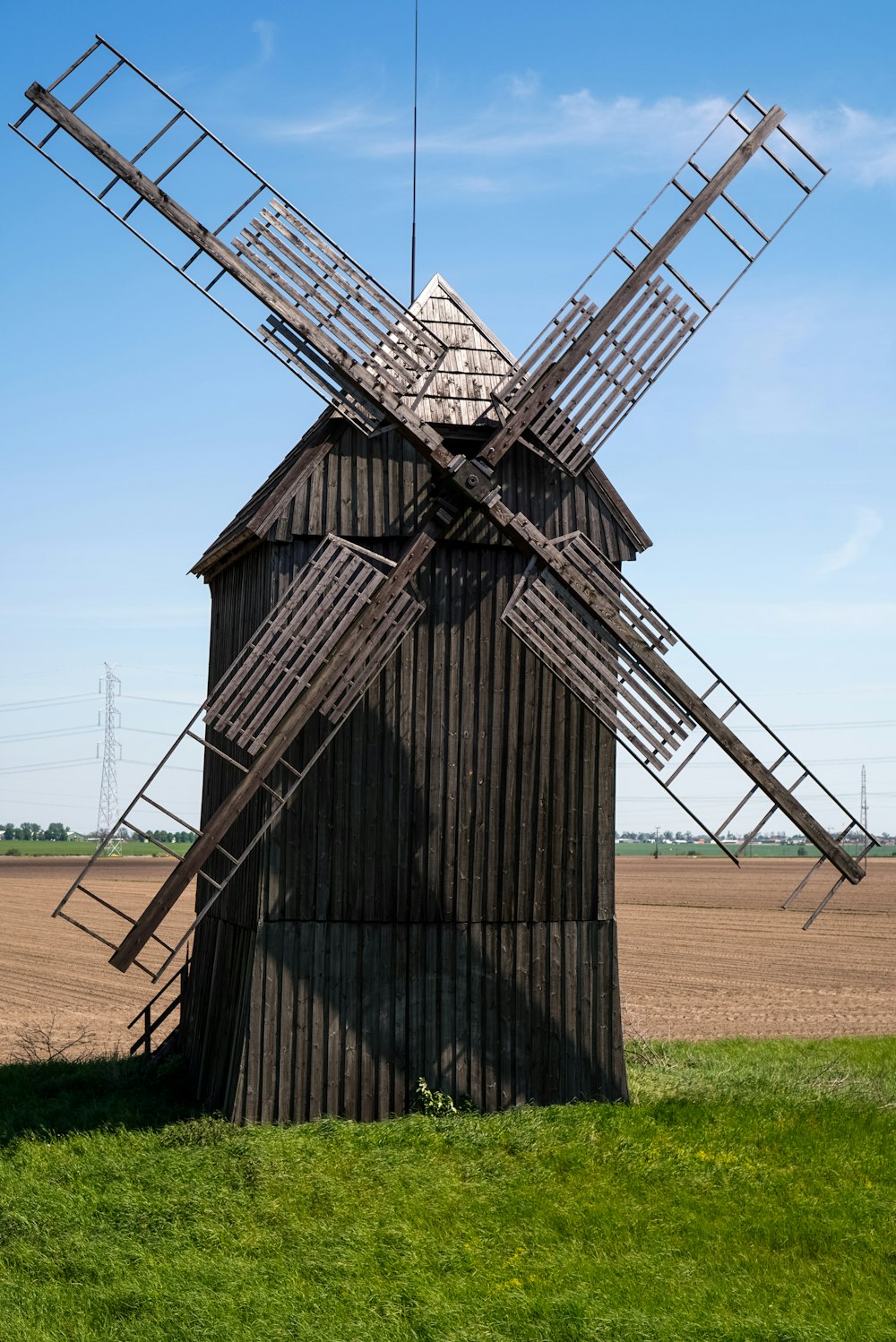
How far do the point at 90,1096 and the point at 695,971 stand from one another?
20311 mm

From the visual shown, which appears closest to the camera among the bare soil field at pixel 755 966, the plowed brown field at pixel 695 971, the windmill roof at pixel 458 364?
the windmill roof at pixel 458 364

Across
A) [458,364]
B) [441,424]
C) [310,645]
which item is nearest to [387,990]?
[310,645]

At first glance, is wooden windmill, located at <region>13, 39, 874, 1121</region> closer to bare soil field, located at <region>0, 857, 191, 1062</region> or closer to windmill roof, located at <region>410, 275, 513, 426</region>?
windmill roof, located at <region>410, 275, 513, 426</region>

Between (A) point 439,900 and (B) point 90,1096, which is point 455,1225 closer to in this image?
(A) point 439,900

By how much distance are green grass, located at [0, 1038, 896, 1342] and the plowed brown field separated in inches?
294

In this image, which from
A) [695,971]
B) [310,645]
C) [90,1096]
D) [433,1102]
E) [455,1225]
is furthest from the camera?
[695,971]

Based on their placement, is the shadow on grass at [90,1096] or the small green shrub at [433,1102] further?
the small green shrub at [433,1102]

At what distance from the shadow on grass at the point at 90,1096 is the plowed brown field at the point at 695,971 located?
241cm

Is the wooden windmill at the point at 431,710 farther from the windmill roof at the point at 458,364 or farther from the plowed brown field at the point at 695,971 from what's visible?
the plowed brown field at the point at 695,971

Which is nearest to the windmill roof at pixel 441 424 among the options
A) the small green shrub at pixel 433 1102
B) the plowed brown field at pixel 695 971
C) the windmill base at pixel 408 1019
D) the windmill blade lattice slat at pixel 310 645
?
the windmill blade lattice slat at pixel 310 645

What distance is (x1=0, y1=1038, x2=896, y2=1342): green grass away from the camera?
29.3 ft

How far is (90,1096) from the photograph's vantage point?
47.3 feet

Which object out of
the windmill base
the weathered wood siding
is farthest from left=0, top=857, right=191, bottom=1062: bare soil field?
the weathered wood siding

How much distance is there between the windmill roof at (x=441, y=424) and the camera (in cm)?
1341
